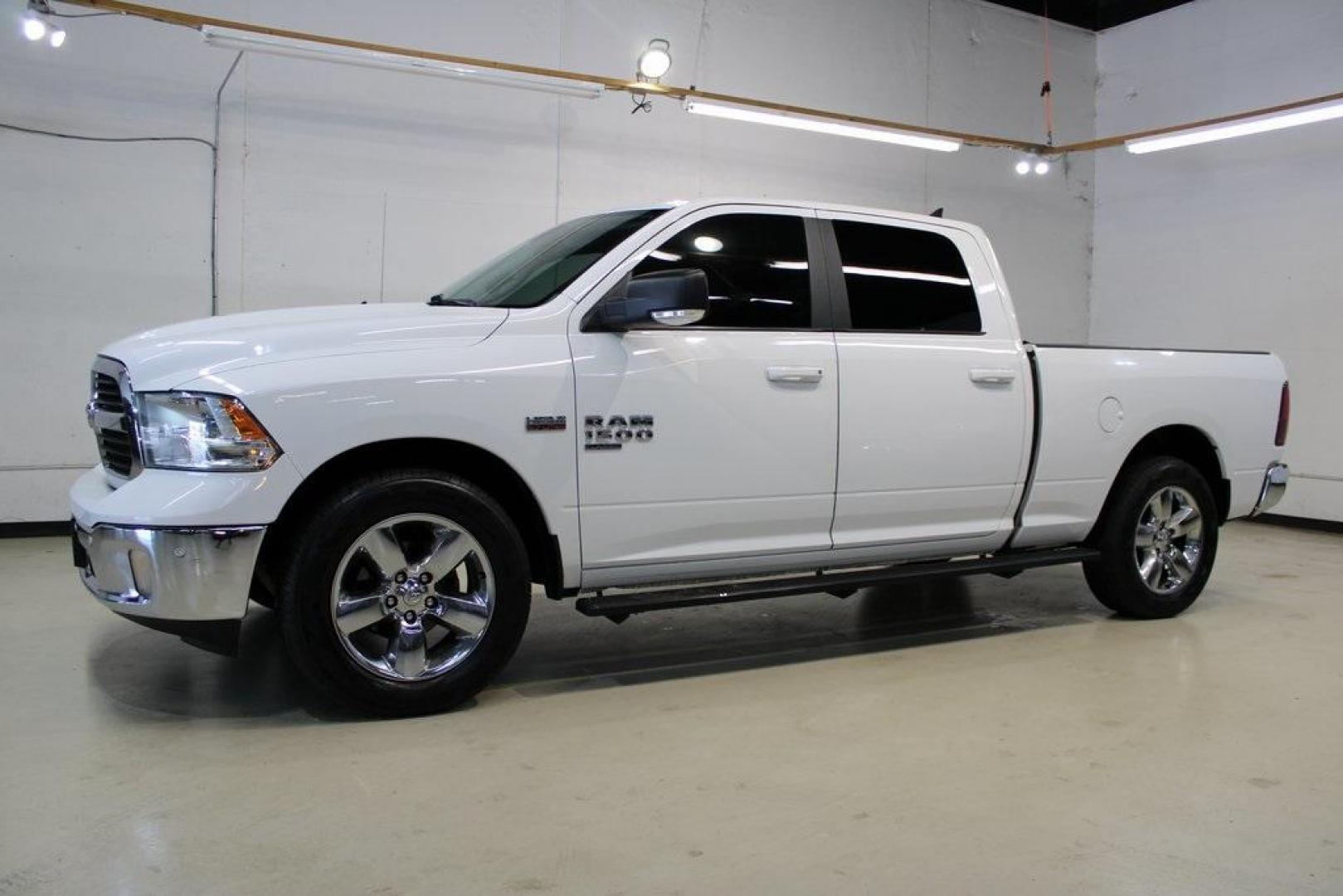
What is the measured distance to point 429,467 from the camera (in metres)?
3.47

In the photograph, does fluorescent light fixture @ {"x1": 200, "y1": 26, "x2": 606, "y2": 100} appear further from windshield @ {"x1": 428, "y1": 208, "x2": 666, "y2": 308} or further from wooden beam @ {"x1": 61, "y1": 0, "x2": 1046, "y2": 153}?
windshield @ {"x1": 428, "y1": 208, "x2": 666, "y2": 308}

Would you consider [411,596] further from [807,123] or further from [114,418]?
[807,123]

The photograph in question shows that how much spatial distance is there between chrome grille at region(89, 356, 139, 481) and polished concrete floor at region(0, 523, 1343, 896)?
33.1 inches

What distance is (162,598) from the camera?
3072 millimetres

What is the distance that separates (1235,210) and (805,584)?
7520 millimetres

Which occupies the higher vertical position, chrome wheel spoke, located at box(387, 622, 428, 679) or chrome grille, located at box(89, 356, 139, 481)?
chrome grille, located at box(89, 356, 139, 481)

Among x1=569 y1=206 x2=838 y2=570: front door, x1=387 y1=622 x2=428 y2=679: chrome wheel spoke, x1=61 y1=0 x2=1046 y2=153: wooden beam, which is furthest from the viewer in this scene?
x1=61 y1=0 x2=1046 y2=153: wooden beam

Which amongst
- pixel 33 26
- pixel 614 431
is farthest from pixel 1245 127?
pixel 33 26

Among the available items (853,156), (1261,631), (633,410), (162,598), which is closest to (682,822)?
(633,410)

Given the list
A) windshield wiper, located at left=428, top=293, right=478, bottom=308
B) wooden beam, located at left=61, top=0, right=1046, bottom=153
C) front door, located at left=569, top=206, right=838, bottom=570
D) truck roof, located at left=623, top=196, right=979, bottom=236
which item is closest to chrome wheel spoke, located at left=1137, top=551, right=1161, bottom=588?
truck roof, located at left=623, top=196, right=979, bottom=236

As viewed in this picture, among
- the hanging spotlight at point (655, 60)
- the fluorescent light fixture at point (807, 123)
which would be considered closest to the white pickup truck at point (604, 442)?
Answer: the fluorescent light fixture at point (807, 123)

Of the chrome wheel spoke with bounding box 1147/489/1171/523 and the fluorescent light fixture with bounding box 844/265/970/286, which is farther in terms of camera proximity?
the chrome wheel spoke with bounding box 1147/489/1171/523

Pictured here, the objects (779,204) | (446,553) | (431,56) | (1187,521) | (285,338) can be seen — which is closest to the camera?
(285,338)

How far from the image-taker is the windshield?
12.5 feet
